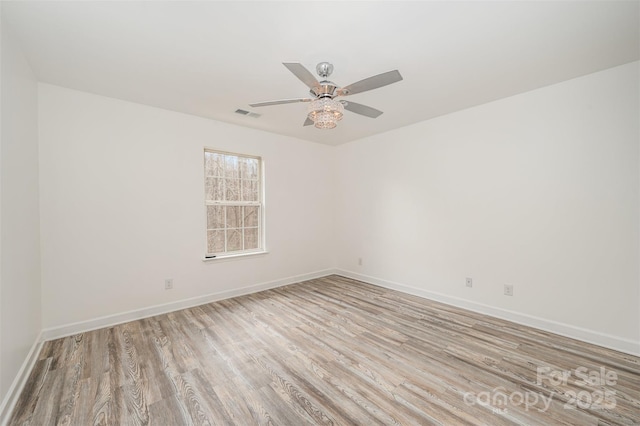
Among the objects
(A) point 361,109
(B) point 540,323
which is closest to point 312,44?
(A) point 361,109

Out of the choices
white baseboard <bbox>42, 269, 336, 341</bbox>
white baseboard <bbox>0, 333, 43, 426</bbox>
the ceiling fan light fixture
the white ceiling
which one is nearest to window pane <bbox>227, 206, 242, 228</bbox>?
white baseboard <bbox>42, 269, 336, 341</bbox>

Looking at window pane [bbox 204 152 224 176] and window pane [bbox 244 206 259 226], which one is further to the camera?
window pane [bbox 244 206 259 226]

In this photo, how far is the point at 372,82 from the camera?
6.45ft

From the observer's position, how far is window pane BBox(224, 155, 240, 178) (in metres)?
4.09

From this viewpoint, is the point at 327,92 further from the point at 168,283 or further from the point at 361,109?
the point at 168,283

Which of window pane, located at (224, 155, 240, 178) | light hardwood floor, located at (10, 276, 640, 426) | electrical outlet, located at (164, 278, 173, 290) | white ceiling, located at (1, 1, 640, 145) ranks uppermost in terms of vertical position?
white ceiling, located at (1, 1, 640, 145)

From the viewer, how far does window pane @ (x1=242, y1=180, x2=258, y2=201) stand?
429cm

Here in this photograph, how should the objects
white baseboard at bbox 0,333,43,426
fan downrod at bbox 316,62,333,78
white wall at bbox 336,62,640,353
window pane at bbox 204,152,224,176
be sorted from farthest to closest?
window pane at bbox 204,152,224,176, white wall at bbox 336,62,640,353, fan downrod at bbox 316,62,333,78, white baseboard at bbox 0,333,43,426

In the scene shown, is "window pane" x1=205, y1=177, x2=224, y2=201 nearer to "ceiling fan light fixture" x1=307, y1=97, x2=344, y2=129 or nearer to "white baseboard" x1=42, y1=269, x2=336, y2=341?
"white baseboard" x1=42, y1=269, x2=336, y2=341

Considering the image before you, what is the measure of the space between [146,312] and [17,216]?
5.62 feet

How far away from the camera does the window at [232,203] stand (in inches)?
155

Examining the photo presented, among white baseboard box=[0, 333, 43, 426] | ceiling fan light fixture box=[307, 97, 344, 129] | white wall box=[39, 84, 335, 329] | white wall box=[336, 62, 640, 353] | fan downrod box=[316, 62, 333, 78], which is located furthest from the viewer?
white wall box=[39, 84, 335, 329]

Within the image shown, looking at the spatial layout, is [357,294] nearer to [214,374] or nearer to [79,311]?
[214,374]

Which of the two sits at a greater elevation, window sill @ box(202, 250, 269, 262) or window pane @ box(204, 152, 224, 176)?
window pane @ box(204, 152, 224, 176)
